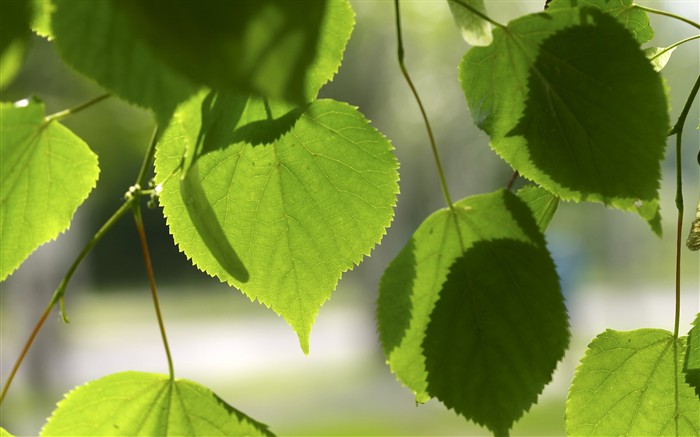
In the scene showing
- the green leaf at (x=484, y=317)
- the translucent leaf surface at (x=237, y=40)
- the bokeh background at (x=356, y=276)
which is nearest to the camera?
the translucent leaf surface at (x=237, y=40)

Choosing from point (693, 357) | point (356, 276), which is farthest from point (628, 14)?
point (356, 276)

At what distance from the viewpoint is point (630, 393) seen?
0.30 metres

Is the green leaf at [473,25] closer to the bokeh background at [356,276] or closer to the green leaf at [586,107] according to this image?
the green leaf at [586,107]

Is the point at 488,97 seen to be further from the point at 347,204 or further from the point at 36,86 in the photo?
the point at 36,86

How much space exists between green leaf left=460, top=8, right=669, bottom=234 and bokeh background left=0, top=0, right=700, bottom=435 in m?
3.33

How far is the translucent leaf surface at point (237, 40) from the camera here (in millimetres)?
133

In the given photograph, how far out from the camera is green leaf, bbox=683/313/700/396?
28cm

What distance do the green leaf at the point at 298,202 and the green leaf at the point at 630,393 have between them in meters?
0.11

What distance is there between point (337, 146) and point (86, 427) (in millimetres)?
149

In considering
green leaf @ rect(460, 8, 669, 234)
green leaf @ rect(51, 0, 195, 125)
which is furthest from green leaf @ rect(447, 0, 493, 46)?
green leaf @ rect(51, 0, 195, 125)

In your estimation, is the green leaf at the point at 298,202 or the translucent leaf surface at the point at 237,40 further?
the green leaf at the point at 298,202

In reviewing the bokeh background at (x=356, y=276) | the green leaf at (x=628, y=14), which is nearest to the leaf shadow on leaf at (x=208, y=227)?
the green leaf at (x=628, y=14)

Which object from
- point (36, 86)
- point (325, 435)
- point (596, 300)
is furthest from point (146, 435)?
point (596, 300)

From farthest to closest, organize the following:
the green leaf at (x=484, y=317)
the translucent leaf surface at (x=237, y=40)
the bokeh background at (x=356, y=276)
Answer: the bokeh background at (x=356, y=276) → the green leaf at (x=484, y=317) → the translucent leaf surface at (x=237, y=40)
